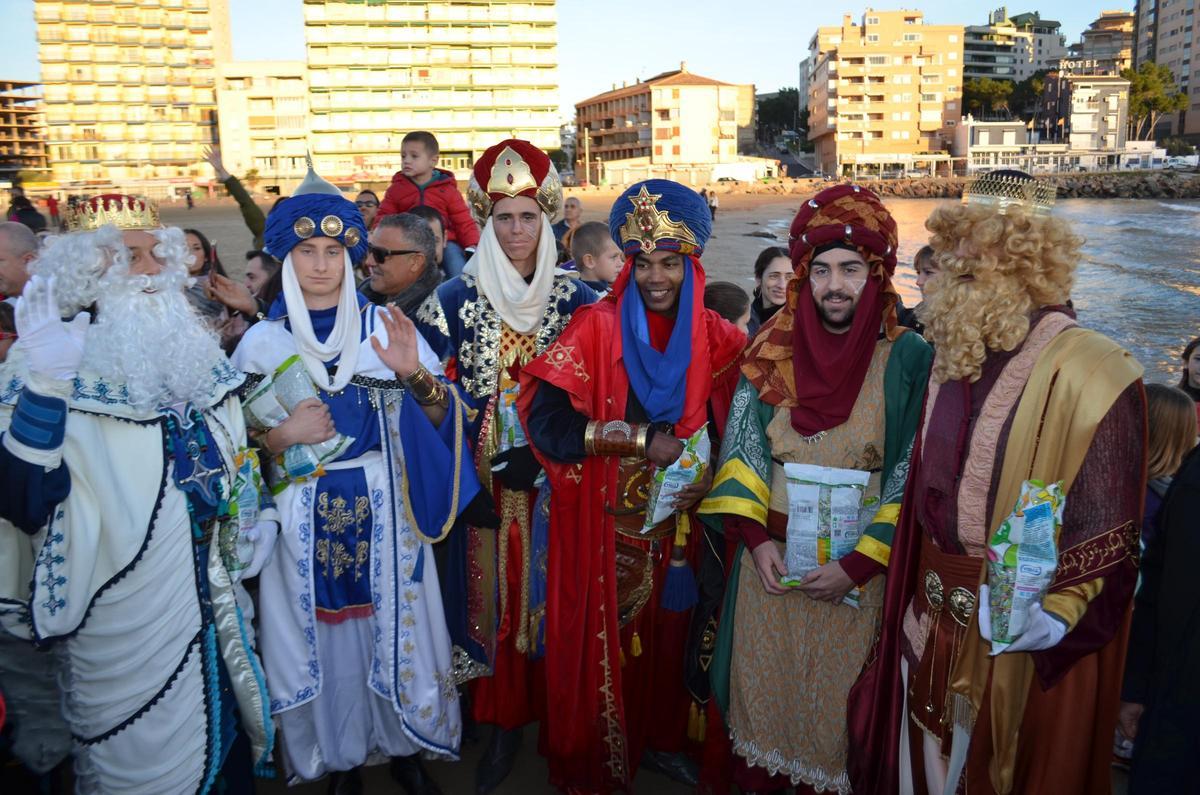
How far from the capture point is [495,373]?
3.63m

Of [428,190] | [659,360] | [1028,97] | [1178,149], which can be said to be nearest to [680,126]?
[1028,97]

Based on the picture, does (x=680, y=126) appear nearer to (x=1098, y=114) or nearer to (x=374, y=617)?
(x=1098, y=114)

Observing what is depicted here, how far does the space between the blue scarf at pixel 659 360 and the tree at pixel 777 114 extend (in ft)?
437

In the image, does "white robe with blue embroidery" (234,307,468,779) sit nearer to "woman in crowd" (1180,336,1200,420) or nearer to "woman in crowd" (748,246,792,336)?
"woman in crowd" (748,246,792,336)

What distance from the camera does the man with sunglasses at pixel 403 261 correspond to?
4453mm

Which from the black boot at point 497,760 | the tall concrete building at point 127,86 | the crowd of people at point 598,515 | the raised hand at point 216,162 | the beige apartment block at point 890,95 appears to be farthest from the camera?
the beige apartment block at point 890,95

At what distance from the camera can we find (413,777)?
334 cm

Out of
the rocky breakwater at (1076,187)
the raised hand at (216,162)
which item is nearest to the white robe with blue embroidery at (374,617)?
the raised hand at (216,162)

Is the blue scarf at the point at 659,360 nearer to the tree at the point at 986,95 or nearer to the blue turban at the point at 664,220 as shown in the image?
the blue turban at the point at 664,220

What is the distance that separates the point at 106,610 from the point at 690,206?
2.42 meters

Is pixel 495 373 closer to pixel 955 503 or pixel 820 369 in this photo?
pixel 820 369

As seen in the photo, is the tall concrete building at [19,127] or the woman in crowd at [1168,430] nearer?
the woman in crowd at [1168,430]

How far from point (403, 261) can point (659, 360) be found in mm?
2009

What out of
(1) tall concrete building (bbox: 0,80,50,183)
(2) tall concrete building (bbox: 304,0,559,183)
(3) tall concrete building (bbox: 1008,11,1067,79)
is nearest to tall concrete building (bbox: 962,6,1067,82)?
(3) tall concrete building (bbox: 1008,11,1067,79)
